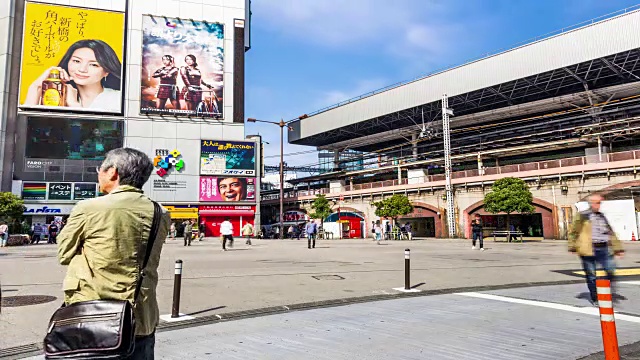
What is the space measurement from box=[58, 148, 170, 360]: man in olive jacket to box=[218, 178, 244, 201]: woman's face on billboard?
46.6m

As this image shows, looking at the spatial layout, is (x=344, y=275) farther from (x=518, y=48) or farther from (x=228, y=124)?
(x=228, y=124)

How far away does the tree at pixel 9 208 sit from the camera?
108 feet

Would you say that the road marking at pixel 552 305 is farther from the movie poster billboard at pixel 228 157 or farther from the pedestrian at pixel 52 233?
the movie poster billboard at pixel 228 157

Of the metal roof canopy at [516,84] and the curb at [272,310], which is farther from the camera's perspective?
the metal roof canopy at [516,84]

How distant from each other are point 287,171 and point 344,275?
66055 mm

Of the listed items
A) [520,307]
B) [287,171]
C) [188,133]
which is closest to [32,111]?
[188,133]

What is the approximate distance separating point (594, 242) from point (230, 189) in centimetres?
4341

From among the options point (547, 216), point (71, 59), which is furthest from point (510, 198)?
point (71, 59)

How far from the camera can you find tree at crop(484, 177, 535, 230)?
30.8 metres

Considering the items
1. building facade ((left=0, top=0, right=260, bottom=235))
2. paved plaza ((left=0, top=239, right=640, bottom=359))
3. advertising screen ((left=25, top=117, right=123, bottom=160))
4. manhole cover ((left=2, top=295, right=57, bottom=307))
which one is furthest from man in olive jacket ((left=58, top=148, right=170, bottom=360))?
advertising screen ((left=25, top=117, right=123, bottom=160))

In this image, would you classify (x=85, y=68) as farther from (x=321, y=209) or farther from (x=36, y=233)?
(x=321, y=209)

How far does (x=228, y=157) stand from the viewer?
4866cm

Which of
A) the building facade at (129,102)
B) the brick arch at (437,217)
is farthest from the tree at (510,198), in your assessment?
the building facade at (129,102)

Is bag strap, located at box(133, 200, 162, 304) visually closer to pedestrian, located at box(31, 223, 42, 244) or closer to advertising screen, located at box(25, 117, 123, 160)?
pedestrian, located at box(31, 223, 42, 244)
